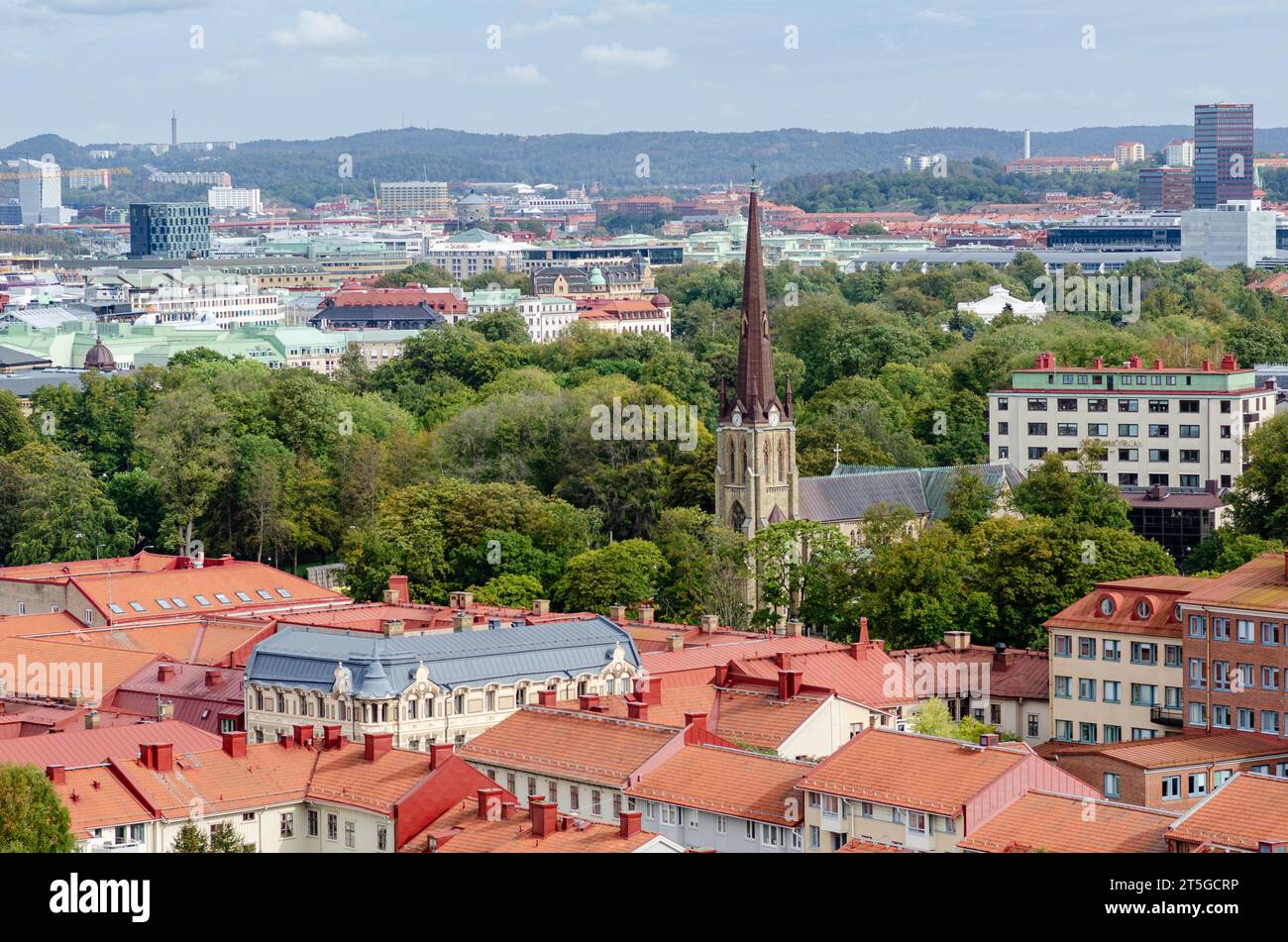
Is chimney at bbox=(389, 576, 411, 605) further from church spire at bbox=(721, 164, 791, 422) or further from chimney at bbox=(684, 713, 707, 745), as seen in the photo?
chimney at bbox=(684, 713, 707, 745)

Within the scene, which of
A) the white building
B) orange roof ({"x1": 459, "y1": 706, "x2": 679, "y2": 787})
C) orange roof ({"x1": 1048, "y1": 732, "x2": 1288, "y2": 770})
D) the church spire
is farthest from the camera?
the white building

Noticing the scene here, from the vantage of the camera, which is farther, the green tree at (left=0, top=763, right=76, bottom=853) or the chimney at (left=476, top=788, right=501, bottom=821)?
the chimney at (left=476, top=788, right=501, bottom=821)

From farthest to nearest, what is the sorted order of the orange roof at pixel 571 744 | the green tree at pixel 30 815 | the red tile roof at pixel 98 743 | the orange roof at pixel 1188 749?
the orange roof at pixel 1188 749, the red tile roof at pixel 98 743, the orange roof at pixel 571 744, the green tree at pixel 30 815

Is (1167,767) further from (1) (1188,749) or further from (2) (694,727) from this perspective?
(2) (694,727)

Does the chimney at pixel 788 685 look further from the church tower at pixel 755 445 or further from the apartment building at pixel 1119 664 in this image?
the church tower at pixel 755 445

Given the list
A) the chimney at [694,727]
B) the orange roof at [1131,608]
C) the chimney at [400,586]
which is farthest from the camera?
the chimney at [400,586]

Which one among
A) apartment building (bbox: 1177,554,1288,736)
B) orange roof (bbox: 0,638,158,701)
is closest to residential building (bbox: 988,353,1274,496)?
apartment building (bbox: 1177,554,1288,736)

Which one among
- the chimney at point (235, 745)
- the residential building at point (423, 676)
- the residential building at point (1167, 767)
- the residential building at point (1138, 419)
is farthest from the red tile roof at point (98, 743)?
the residential building at point (1138, 419)
